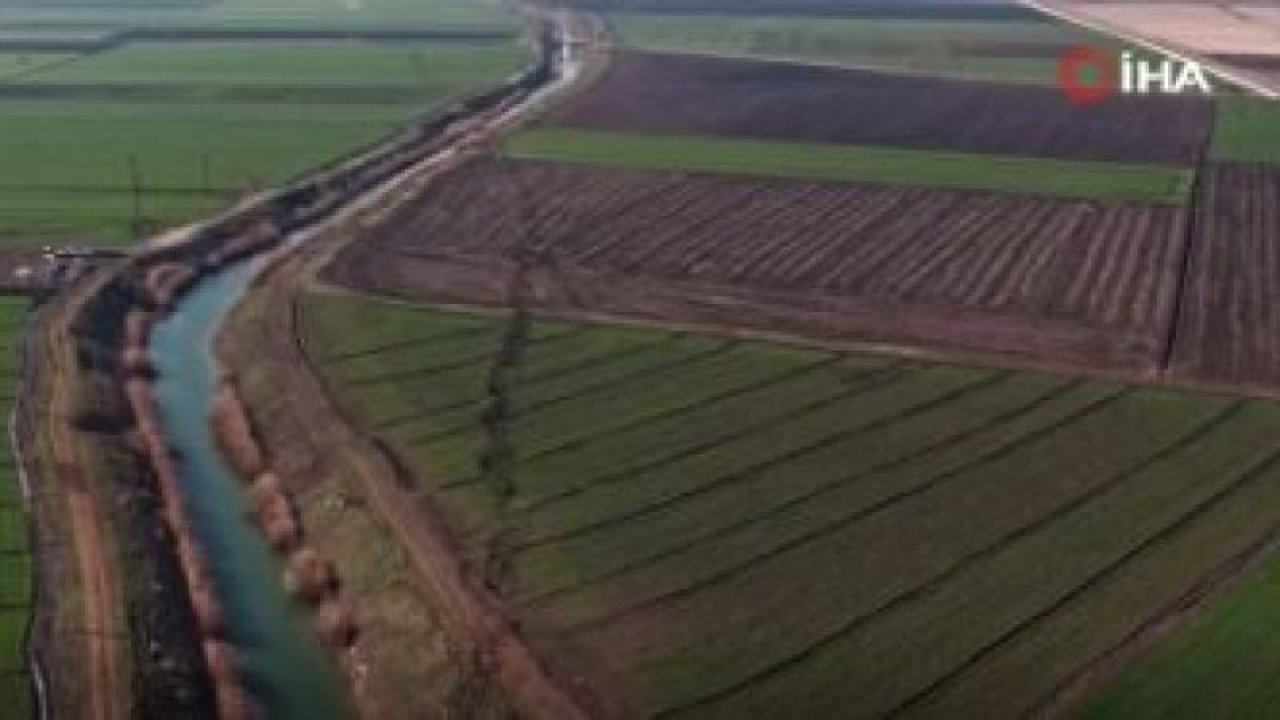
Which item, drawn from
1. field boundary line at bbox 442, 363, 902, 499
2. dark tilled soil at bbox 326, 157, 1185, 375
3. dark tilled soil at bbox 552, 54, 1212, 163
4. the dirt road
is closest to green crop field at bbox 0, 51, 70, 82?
dark tilled soil at bbox 552, 54, 1212, 163

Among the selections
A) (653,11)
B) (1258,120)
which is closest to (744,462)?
(1258,120)

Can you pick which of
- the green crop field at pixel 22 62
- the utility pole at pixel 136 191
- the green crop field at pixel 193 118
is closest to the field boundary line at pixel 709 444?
the utility pole at pixel 136 191

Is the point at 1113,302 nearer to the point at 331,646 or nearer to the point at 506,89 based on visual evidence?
the point at 331,646

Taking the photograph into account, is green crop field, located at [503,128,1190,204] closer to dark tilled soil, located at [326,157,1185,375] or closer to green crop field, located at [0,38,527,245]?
dark tilled soil, located at [326,157,1185,375]

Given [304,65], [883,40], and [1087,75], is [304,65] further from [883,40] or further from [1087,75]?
[1087,75]

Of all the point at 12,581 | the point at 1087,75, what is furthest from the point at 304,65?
the point at 12,581

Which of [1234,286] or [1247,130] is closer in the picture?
[1234,286]
